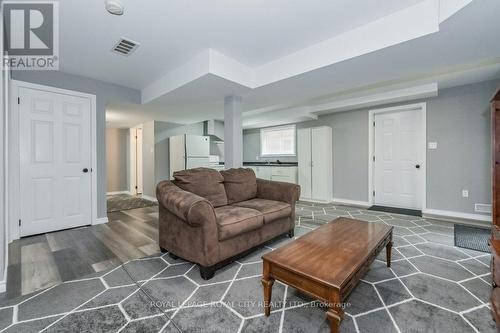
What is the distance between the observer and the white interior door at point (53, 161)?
3.06 m

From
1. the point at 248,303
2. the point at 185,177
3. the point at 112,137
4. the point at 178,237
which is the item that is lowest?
the point at 248,303

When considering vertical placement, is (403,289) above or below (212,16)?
below

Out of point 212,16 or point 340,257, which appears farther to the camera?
point 212,16

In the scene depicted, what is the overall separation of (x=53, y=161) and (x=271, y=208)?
3.24m

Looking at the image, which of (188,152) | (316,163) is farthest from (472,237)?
(188,152)

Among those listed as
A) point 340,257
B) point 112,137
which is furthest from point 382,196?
point 112,137

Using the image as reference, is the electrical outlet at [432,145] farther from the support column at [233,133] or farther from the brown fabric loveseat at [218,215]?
the support column at [233,133]

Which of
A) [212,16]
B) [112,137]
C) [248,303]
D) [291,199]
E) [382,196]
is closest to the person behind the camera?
[248,303]

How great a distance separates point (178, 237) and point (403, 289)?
195 centimetres

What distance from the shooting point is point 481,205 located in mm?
3594

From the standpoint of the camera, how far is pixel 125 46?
262 centimetres

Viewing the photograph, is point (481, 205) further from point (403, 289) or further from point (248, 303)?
point (248, 303)

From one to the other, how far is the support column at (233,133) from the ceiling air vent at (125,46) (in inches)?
61.5

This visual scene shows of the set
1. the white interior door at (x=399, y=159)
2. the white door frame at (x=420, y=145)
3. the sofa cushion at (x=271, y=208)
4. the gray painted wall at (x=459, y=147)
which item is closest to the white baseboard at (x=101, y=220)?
the sofa cushion at (x=271, y=208)
